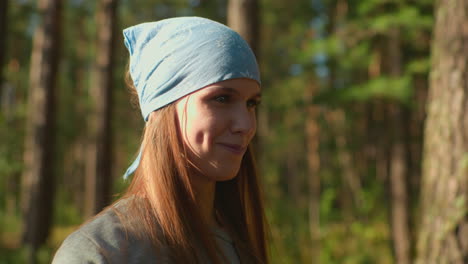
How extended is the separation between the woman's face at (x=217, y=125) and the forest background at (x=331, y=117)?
1.59 feet

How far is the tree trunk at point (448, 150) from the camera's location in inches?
147

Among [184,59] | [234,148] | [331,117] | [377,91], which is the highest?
[184,59]

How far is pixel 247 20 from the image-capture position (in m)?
5.27

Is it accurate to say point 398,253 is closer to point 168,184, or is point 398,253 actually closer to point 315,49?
point 315,49

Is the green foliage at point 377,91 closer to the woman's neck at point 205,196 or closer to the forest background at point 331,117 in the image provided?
the forest background at point 331,117

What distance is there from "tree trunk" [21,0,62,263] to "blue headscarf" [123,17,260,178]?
10491 millimetres

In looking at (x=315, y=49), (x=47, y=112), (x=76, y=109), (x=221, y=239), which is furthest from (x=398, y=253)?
(x=76, y=109)

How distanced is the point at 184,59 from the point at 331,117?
20.0 metres

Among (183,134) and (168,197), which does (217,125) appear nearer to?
(183,134)

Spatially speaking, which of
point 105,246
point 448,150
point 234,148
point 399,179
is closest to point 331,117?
point 399,179

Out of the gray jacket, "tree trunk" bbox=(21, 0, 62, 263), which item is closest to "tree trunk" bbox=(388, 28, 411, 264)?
"tree trunk" bbox=(21, 0, 62, 263)

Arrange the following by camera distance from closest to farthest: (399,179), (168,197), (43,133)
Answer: (168,197)
(399,179)
(43,133)

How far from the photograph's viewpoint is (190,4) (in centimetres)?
1938

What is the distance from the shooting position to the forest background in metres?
3.92
